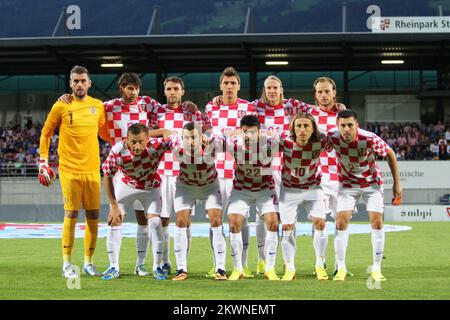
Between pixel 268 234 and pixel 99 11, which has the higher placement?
pixel 99 11

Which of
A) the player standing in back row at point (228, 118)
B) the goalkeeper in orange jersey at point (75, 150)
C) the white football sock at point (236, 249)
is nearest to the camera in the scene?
the white football sock at point (236, 249)

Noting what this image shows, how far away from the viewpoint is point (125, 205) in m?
10.6

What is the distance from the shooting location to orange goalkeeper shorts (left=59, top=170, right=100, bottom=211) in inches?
419

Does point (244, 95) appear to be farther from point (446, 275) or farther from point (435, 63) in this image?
point (446, 275)

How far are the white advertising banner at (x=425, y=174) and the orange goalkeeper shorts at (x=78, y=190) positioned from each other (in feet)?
66.8

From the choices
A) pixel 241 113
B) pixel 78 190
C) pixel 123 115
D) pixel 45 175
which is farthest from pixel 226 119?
pixel 45 175

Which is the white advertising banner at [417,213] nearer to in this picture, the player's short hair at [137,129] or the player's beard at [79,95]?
the player's beard at [79,95]

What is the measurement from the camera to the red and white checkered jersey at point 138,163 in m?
10.2

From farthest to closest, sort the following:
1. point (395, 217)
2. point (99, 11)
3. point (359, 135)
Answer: point (99, 11), point (395, 217), point (359, 135)

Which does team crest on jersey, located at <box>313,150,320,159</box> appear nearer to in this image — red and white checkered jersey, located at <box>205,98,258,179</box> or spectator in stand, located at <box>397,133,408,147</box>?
red and white checkered jersey, located at <box>205,98,258,179</box>

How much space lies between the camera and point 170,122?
37.0ft

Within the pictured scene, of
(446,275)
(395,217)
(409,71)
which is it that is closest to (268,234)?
(446,275)

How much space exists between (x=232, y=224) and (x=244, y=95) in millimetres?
30556

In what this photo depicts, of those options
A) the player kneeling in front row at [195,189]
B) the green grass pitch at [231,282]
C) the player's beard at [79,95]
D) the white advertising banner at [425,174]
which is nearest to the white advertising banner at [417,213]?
the white advertising banner at [425,174]
